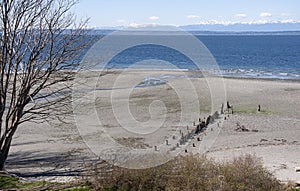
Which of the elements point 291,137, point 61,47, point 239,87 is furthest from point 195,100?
point 61,47

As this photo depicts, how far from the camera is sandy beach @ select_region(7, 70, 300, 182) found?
1972 centimetres

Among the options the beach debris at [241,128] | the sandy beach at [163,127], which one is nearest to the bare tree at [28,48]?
the sandy beach at [163,127]

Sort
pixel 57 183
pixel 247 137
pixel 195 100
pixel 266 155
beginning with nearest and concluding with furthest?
pixel 57 183
pixel 266 155
pixel 247 137
pixel 195 100

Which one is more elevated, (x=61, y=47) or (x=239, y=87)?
(x=61, y=47)

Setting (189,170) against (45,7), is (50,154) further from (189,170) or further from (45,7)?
(189,170)

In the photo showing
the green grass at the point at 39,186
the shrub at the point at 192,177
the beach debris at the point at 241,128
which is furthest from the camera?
the beach debris at the point at 241,128

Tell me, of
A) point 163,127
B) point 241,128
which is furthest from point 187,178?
point 241,128

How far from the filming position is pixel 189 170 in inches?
486

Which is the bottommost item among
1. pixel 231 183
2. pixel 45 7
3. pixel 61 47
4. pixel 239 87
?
pixel 239 87

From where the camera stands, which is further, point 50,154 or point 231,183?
point 50,154

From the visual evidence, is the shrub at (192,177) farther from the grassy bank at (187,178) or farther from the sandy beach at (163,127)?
the sandy beach at (163,127)

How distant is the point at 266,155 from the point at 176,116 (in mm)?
10430

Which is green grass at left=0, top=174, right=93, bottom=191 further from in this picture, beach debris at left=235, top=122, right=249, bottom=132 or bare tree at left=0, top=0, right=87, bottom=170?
beach debris at left=235, top=122, right=249, bottom=132

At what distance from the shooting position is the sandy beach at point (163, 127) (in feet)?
64.7
